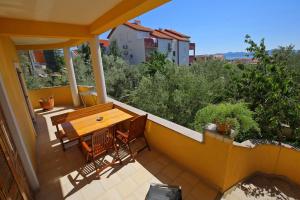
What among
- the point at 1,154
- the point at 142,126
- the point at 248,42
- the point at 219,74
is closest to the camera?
the point at 1,154

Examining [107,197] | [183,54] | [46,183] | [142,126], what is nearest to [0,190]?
[107,197]

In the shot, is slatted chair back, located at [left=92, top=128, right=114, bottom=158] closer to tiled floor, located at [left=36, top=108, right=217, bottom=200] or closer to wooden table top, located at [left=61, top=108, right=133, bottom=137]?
wooden table top, located at [left=61, top=108, right=133, bottom=137]

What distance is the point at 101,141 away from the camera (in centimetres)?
297

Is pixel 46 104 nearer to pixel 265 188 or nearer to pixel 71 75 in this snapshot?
pixel 71 75

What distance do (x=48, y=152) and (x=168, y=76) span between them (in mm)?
5331

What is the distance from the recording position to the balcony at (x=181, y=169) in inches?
98.3

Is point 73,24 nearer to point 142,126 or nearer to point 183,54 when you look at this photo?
point 142,126

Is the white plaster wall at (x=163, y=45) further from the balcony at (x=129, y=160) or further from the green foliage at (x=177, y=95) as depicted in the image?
the balcony at (x=129, y=160)

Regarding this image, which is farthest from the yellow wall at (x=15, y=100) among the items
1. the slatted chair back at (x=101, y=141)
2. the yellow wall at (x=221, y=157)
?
the yellow wall at (x=221, y=157)

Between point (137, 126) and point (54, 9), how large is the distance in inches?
107

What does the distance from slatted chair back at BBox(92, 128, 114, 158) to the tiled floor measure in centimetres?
45

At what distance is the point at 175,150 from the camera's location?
3.12 m

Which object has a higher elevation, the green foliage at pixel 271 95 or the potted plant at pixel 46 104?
the green foliage at pixel 271 95

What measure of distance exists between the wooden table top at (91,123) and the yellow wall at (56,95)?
5.05 metres
